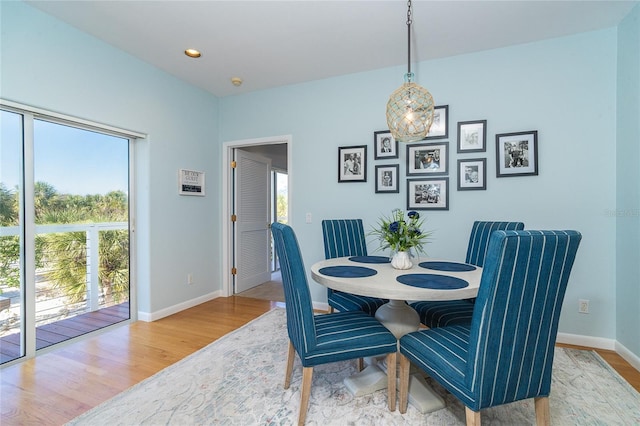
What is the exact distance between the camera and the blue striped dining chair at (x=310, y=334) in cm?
148

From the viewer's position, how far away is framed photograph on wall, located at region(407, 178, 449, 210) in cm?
294

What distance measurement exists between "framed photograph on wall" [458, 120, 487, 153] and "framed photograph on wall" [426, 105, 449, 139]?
124 millimetres

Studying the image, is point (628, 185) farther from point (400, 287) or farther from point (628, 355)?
point (400, 287)

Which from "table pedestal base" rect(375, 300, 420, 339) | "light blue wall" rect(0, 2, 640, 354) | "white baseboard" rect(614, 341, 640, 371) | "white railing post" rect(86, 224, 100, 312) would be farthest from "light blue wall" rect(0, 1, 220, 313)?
"white baseboard" rect(614, 341, 640, 371)

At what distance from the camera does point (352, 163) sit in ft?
10.8

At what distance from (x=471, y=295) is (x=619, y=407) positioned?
1.19m

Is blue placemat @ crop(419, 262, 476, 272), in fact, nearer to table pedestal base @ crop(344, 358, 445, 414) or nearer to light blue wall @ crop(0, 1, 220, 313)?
table pedestal base @ crop(344, 358, 445, 414)

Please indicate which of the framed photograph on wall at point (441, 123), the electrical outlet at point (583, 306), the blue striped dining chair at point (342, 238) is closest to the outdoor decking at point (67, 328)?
the blue striped dining chair at point (342, 238)

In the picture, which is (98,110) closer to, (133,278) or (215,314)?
(133,278)

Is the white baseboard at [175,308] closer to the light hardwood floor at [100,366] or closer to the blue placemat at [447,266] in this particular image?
the light hardwood floor at [100,366]

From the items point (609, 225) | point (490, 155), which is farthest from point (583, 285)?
point (490, 155)

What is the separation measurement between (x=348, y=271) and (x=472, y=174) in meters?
→ 1.75

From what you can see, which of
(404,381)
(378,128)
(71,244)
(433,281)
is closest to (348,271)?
(433,281)

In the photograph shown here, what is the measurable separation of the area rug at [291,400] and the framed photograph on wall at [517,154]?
1.53 metres
